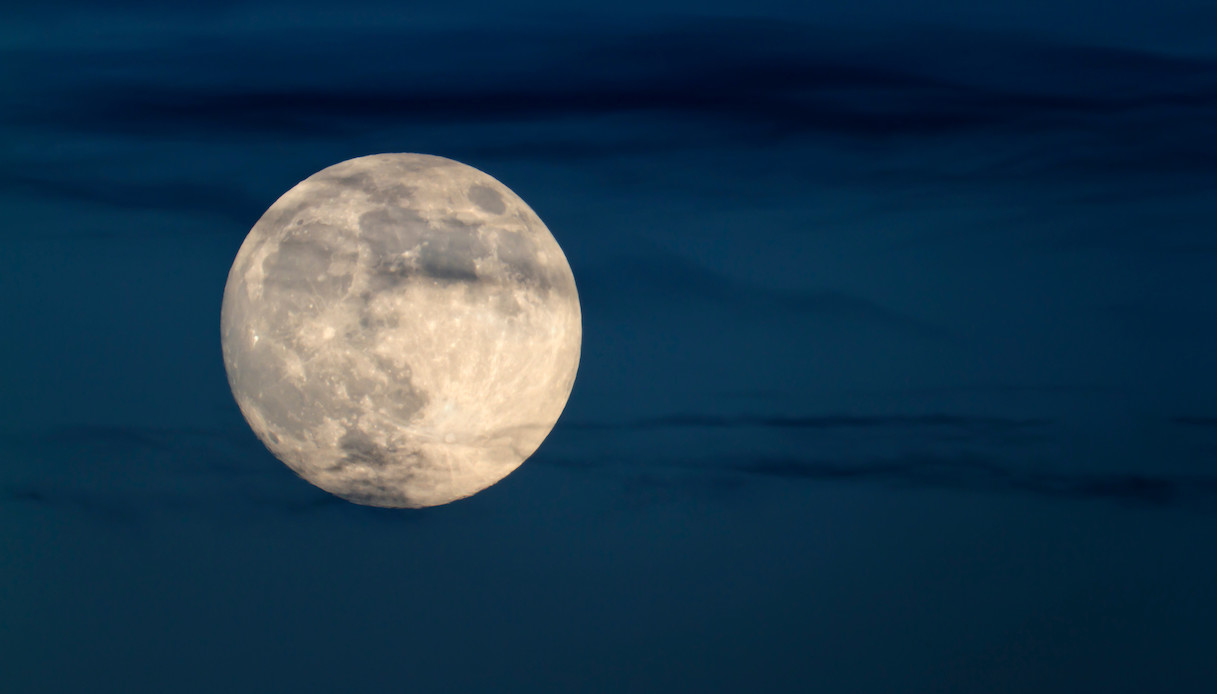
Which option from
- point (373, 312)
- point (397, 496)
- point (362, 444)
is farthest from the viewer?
point (397, 496)

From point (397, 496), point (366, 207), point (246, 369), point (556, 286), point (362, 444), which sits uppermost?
point (366, 207)

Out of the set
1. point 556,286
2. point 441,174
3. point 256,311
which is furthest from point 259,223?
point 556,286

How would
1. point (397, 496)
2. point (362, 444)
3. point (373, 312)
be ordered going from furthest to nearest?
point (397, 496)
point (362, 444)
point (373, 312)

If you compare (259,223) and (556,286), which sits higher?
(259,223)

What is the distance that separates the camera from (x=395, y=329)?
18.0ft

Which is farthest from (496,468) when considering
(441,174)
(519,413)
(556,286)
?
(441,174)

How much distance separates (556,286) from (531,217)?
678mm

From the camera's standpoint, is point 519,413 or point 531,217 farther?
point 531,217

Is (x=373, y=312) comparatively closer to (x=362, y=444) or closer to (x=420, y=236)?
(x=420, y=236)

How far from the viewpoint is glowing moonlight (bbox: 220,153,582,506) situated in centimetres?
553

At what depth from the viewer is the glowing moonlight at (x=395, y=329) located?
553 centimetres

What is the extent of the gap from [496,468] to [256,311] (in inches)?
86.2

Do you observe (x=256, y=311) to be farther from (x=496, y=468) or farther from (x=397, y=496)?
(x=496, y=468)

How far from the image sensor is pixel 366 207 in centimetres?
579
